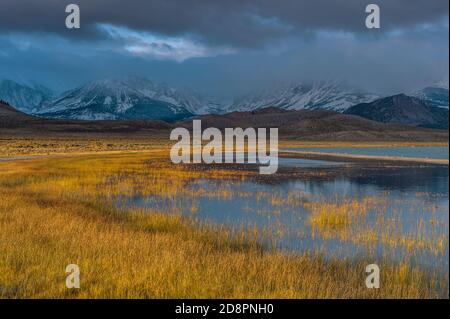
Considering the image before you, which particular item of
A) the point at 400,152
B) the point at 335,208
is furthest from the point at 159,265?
the point at 400,152

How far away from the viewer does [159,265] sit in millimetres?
12820

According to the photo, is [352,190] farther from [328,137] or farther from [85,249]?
[328,137]

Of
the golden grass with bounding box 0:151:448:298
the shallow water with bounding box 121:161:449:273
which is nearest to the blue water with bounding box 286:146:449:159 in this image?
the shallow water with bounding box 121:161:449:273

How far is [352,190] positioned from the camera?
35125mm

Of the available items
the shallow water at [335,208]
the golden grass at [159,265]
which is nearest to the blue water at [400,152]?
the shallow water at [335,208]

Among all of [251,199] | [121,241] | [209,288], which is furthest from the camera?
[251,199]

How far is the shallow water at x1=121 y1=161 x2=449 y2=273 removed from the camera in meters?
17.6

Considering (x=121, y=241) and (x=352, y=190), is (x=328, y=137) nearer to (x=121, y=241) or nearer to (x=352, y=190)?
(x=352, y=190)

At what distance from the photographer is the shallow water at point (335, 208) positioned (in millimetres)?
17641

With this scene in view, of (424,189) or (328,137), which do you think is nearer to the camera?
(424,189)

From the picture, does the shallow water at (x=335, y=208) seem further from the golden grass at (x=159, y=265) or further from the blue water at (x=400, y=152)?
the blue water at (x=400, y=152)

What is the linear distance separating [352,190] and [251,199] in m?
9.06

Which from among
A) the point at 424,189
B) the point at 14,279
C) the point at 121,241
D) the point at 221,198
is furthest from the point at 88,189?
the point at 424,189
